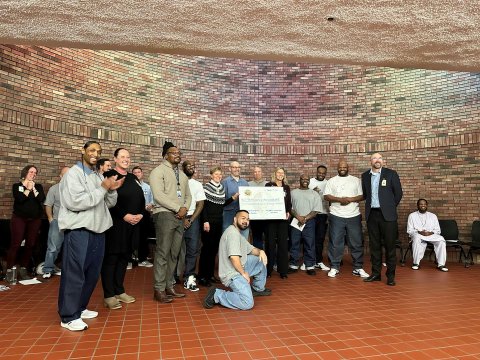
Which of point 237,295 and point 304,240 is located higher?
point 304,240

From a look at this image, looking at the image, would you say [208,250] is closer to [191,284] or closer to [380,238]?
[191,284]

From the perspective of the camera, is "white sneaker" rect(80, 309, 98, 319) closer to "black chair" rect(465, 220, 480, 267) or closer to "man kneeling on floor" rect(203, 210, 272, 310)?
"man kneeling on floor" rect(203, 210, 272, 310)

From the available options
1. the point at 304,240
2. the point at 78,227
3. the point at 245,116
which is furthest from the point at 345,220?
the point at 78,227

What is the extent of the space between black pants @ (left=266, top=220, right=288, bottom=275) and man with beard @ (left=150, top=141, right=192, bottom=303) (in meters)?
1.80

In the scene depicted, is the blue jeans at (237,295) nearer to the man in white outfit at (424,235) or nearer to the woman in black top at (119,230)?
the woman in black top at (119,230)

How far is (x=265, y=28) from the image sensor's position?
2.65 meters

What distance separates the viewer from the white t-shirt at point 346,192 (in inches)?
246

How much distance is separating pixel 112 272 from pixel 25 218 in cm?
238

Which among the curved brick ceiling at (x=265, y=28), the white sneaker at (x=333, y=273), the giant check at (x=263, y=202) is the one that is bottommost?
the white sneaker at (x=333, y=273)

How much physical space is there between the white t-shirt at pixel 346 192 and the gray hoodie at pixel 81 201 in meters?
4.15

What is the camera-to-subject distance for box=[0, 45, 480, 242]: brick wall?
21.9 feet

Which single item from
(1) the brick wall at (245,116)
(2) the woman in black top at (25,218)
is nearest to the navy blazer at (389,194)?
(1) the brick wall at (245,116)

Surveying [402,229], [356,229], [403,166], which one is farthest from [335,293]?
[403,166]

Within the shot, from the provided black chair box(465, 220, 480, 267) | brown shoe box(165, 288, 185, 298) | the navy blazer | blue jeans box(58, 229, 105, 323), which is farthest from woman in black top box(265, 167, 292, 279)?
black chair box(465, 220, 480, 267)
